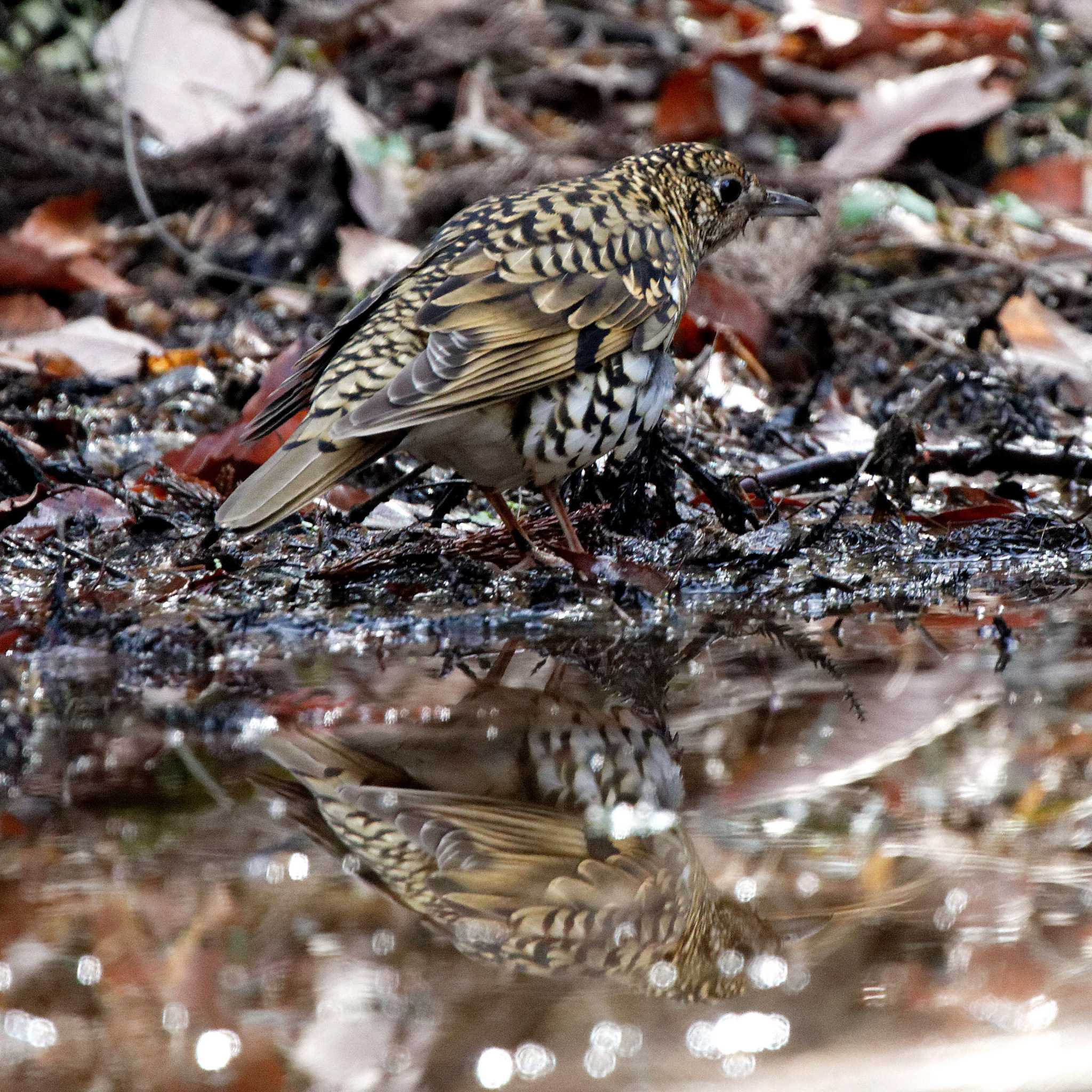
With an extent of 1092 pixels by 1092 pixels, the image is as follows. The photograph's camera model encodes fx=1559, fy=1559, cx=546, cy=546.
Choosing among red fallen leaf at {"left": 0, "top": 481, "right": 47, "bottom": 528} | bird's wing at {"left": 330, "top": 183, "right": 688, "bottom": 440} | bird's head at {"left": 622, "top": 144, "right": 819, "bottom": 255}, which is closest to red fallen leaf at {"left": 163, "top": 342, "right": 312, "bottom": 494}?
red fallen leaf at {"left": 0, "top": 481, "right": 47, "bottom": 528}

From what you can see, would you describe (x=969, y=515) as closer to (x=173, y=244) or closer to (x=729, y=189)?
(x=729, y=189)

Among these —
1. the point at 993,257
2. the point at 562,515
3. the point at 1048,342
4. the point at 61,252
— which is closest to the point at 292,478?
the point at 562,515

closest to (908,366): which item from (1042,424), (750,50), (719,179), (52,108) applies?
(1042,424)

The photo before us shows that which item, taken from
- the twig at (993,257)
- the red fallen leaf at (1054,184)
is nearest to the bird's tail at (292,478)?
the twig at (993,257)

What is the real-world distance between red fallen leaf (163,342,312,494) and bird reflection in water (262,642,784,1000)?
1.87 metres

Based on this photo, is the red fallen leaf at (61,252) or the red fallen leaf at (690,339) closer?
the red fallen leaf at (690,339)

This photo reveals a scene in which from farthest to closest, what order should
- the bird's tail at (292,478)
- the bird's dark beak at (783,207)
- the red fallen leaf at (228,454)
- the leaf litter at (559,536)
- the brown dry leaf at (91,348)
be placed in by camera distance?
the brown dry leaf at (91,348), the bird's dark beak at (783,207), the red fallen leaf at (228,454), the bird's tail at (292,478), the leaf litter at (559,536)

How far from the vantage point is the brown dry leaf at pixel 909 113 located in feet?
24.6

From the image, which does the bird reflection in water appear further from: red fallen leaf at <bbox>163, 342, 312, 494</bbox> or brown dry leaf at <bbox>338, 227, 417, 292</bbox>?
brown dry leaf at <bbox>338, 227, 417, 292</bbox>

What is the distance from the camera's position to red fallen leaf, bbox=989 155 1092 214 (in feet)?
25.2

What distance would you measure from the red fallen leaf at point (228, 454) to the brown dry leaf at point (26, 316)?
4.51 ft

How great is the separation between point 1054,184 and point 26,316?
4.94 metres

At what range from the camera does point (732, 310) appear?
597cm

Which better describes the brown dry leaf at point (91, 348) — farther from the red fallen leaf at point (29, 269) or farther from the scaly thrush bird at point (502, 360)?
the scaly thrush bird at point (502, 360)
